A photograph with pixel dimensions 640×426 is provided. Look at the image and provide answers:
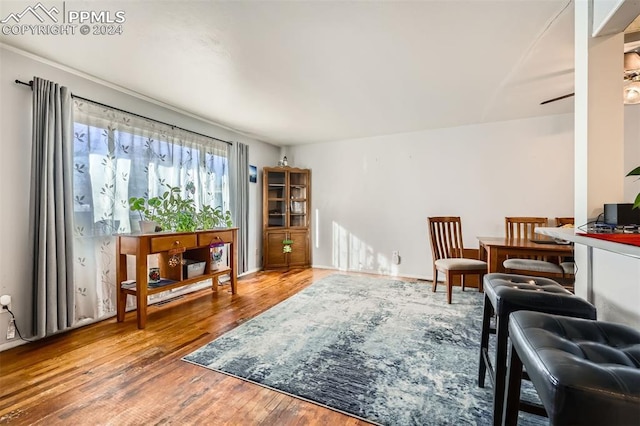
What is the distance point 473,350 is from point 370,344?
73 centimetres

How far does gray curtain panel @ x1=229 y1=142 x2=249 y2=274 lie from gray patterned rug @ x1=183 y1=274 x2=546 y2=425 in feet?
4.90

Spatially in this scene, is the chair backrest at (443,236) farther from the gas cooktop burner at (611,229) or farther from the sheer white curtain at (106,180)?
the sheer white curtain at (106,180)

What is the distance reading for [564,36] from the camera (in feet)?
5.99

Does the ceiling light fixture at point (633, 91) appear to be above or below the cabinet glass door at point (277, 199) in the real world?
above

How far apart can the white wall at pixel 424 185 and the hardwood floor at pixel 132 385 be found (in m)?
2.68

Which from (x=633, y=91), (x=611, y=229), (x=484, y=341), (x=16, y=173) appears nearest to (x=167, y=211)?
(x=16, y=173)

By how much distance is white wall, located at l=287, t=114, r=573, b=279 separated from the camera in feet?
11.4

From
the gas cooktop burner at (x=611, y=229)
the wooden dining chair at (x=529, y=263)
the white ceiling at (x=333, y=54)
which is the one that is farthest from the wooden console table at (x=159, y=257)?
the wooden dining chair at (x=529, y=263)

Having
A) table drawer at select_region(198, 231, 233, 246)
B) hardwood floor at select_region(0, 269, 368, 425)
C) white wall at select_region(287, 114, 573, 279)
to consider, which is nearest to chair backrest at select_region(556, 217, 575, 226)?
white wall at select_region(287, 114, 573, 279)

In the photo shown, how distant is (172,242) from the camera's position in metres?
2.59

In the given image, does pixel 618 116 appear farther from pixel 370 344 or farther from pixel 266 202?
pixel 266 202

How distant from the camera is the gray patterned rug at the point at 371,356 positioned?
4.51ft

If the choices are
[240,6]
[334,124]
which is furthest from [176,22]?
[334,124]

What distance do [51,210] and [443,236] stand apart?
157 inches
